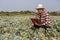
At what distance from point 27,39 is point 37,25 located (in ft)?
3.56

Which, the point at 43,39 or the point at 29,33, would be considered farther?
the point at 29,33

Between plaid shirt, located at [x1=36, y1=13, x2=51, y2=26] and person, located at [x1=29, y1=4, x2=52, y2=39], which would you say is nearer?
person, located at [x1=29, y1=4, x2=52, y2=39]

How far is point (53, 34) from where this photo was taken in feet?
33.9

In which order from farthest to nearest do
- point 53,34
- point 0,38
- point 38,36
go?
point 53,34, point 38,36, point 0,38

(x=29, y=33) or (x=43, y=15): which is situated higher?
(x=43, y=15)

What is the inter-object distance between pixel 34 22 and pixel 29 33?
1.55 feet

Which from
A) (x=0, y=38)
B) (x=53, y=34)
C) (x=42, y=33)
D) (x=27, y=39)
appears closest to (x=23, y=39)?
(x=27, y=39)

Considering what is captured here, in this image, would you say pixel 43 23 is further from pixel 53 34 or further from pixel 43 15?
pixel 53 34

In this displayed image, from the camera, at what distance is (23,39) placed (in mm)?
8539

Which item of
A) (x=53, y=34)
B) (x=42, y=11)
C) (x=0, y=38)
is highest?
(x=42, y=11)

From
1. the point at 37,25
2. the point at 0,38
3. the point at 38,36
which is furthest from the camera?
the point at 37,25

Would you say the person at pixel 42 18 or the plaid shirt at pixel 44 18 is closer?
the person at pixel 42 18

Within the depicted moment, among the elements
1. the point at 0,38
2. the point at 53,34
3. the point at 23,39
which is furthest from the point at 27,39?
the point at 53,34

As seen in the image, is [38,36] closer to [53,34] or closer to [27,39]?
[27,39]
